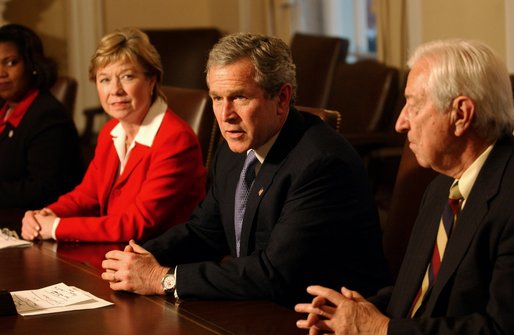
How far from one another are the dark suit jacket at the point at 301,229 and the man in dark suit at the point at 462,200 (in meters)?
0.30

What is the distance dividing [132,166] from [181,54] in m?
3.50

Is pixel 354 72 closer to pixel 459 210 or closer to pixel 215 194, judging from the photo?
pixel 215 194

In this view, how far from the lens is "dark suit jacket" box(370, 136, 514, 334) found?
6.29ft

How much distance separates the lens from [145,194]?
128 inches

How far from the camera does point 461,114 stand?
2066 millimetres

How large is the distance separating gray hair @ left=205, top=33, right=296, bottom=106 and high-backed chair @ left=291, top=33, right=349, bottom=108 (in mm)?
2571

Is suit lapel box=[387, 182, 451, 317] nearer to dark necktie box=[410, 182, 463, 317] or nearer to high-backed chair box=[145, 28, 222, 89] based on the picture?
dark necktie box=[410, 182, 463, 317]

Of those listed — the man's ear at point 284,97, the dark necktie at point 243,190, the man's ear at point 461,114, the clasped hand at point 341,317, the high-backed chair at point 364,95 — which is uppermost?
the man's ear at point 461,114

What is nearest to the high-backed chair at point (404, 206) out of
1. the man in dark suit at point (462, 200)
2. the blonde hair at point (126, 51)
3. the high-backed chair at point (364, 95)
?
the man in dark suit at point (462, 200)

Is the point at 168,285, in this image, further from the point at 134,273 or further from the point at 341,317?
the point at 341,317

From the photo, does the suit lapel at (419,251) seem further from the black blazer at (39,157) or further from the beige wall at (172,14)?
the beige wall at (172,14)

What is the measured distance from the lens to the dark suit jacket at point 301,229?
8.09ft

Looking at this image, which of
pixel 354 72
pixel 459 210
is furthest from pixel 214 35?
pixel 459 210

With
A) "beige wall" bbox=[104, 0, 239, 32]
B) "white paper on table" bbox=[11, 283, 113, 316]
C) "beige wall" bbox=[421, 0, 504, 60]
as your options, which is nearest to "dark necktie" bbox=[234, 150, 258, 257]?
"white paper on table" bbox=[11, 283, 113, 316]
